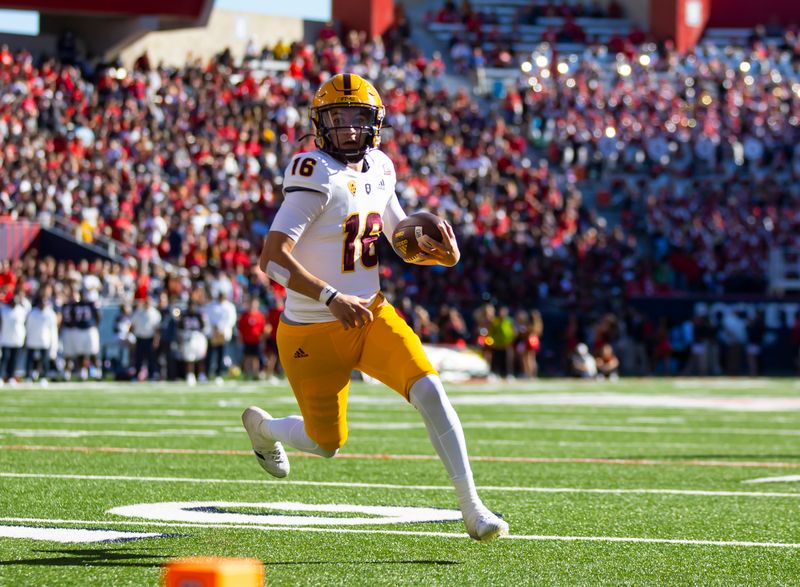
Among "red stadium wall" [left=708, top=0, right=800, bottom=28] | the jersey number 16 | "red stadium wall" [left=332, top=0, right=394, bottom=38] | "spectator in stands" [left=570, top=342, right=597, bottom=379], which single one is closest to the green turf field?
the jersey number 16

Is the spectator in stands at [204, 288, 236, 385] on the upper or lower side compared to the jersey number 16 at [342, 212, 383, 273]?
lower

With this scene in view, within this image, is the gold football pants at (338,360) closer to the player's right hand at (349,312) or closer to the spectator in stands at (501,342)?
the player's right hand at (349,312)

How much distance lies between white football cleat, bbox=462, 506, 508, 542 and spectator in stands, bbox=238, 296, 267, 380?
17.2 m

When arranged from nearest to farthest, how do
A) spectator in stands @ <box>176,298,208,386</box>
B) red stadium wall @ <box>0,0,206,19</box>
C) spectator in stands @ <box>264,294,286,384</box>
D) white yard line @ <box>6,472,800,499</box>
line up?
white yard line @ <box>6,472,800,499</box>
spectator in stands @ <box>176,298,208,386</box>
spectator in stands @ <box>264,294,286,384</box>
red stadium wall @ <box>0,0,206,19</box>

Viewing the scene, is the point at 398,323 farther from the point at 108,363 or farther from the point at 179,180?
the point at 179,180

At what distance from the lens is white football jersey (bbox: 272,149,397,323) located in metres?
6.00

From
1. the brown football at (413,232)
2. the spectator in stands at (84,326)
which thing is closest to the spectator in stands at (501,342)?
the spectator in stands at (84,326)

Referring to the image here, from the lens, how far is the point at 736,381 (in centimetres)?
2588

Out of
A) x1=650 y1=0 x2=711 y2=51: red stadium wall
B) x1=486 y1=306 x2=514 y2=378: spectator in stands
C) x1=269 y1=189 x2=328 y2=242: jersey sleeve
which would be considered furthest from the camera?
x1=650 y1=0 x2=711 y2=51: red stadium wall

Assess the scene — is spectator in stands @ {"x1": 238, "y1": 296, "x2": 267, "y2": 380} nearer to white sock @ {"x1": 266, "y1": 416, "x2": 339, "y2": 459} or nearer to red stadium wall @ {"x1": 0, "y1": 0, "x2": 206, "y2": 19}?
red stadium wall @ {"x1": 0, "y1": 0, "x2": 206, "y2": 19}

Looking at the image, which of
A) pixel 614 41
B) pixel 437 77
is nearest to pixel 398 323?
pixel 437 77

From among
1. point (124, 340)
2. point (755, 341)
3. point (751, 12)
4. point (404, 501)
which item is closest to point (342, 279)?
point (404, 501)

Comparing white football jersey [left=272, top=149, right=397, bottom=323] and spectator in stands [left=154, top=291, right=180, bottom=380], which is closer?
white football jersey [left=272, top=149, right=397, bottom=323]

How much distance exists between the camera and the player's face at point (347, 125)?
6.15 m
